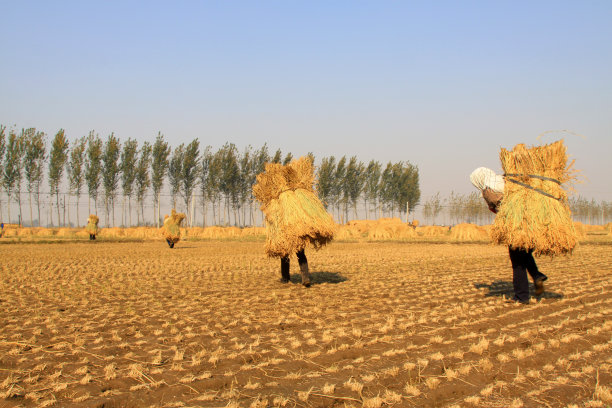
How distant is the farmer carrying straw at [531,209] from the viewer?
24.1 feet

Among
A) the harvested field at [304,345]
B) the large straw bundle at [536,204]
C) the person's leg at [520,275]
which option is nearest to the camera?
the harvested field at [304,345]

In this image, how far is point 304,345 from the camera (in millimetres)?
5289

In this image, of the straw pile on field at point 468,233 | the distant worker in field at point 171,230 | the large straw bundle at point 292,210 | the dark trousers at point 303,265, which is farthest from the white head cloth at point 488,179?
the straw pile on field at point 468,233

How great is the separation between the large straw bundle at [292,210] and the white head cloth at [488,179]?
3199 millimetres

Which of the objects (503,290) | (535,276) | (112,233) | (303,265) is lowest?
(503,290)

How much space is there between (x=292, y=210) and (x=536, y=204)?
450 cm

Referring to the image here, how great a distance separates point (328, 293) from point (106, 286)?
15.3ft

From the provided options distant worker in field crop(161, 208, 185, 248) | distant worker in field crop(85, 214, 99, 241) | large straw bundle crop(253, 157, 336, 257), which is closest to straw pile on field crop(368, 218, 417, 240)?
distant worker in field crop(161, 208, 185, 248)

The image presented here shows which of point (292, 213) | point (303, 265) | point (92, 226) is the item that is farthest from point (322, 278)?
point (92, 226)

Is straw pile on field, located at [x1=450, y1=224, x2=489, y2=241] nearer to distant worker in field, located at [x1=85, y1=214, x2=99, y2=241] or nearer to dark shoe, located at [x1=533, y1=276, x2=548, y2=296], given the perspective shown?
distant worker in field, located at [x1=85, y1=214, x2=99, y2=241]

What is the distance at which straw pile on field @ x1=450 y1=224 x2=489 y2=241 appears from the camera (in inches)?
1422

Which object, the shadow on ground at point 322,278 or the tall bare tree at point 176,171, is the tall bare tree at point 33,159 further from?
the shadow on ground at point 322,278

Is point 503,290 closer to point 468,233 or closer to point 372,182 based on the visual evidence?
point 468,233

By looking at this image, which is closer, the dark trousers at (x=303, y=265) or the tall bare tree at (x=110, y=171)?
the dark trousers at (x=303, y=265)
